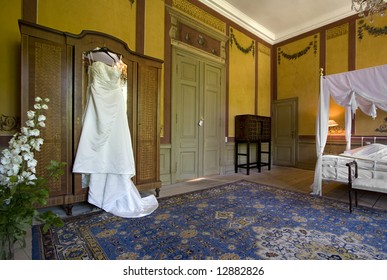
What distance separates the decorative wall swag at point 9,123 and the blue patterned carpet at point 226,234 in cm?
138

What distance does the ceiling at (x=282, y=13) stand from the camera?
507 centimetres

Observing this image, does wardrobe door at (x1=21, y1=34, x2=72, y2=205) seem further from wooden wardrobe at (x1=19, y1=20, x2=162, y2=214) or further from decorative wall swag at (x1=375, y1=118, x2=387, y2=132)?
decorative wall swag at (x1=375, y1=118, x2=387, y2=132)

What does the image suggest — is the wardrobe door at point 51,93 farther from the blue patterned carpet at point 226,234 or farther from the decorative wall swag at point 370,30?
the decorative wall swag at point 370,30

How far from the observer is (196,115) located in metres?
4.70

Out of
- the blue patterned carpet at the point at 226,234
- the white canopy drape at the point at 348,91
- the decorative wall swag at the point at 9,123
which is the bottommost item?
the blue patterned carpet at the point at 226,234

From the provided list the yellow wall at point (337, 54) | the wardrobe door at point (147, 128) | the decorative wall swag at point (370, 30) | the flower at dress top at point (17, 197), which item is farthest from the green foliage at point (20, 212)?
the decorative wall swag at point (370, 30)

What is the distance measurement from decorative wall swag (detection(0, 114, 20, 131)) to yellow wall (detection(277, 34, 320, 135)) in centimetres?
663

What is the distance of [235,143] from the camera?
222 inches

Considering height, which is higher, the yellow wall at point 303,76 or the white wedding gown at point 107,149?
the yellow wall at point 303,76

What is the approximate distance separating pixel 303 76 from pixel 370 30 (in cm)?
172

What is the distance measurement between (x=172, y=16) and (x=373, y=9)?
333 centimetres

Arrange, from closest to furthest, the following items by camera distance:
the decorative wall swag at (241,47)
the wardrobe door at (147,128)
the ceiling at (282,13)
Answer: the wardrobe door at (147,128), the ceiling at (282,13), the decorative wall swag at (241,47)

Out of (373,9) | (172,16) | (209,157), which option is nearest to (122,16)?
(172,16)

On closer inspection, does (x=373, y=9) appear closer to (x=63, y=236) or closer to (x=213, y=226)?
(x=213, y=226)
